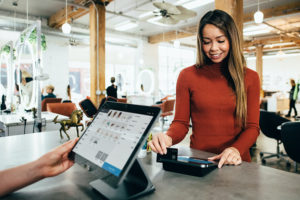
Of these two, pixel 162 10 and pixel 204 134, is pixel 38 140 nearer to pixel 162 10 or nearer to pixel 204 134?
Answer: pixel 204 134

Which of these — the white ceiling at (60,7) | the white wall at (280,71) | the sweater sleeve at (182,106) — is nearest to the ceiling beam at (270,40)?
the white ceiling at (60,7)

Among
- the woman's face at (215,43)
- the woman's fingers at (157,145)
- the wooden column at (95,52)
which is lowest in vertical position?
the woman's fingers at (157,145)

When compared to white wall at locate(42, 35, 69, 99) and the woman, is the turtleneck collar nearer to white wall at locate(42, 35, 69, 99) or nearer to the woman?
the woman

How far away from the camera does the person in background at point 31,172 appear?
2.43 feet

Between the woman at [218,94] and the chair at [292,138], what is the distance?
1.76 m

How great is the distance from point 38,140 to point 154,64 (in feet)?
38.3

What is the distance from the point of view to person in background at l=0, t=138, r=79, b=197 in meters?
0.74

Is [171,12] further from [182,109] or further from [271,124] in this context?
[182,109]

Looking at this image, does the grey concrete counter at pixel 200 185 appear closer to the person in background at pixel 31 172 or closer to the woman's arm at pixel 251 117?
the person in background at pixel 31 172

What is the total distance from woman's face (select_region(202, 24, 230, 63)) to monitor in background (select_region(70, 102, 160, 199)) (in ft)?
2.36

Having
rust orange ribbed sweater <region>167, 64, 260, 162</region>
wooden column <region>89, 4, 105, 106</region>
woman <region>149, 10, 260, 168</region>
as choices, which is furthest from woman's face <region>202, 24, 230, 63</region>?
wooden column <region>89, 4, 105, 106</region>

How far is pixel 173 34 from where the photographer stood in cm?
1106

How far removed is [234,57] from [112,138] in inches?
35.6

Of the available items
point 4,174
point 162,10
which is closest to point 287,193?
point 4,174
